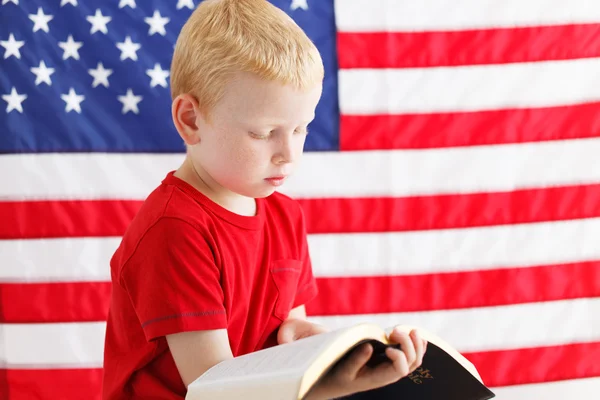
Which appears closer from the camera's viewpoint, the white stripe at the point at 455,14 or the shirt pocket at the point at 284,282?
the shirt pocket at the point at 284,282

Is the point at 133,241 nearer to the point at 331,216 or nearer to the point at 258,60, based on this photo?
the point at 258,60

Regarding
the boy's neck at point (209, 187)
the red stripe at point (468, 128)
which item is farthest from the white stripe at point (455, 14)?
the boy's neck at point (209, 187)

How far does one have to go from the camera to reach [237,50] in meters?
1.00

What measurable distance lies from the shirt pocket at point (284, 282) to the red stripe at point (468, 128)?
0.68m

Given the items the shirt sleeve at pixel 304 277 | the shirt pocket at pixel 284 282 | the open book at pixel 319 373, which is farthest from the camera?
the shirt sleeve at pixel 304 277

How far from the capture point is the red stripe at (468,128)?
1854 millimetres

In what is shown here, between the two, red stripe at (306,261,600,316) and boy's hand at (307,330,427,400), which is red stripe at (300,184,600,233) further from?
boy's hand at (307,330,427,400)

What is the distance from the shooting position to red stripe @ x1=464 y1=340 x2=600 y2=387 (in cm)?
196

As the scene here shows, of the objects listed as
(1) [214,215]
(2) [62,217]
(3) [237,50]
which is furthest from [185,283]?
(2) [62,217]

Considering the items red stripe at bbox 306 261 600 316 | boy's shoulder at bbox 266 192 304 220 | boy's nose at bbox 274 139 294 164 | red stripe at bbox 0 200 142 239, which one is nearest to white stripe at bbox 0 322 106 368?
red stripe at bbox 0 200 142 239

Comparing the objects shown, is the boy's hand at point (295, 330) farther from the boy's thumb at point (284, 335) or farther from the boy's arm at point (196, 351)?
the boy's arm at point (196, 351)

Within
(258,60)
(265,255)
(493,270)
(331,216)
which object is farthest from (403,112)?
(258,60)

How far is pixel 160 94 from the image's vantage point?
5.93 feet

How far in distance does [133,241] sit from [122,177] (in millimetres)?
800
